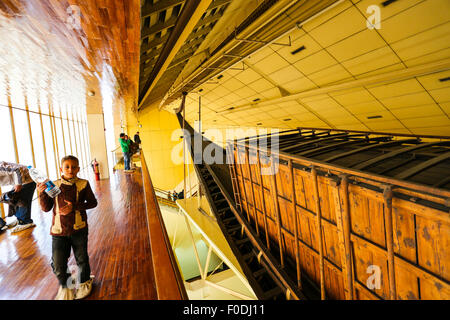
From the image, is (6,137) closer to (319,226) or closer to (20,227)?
(20,227)

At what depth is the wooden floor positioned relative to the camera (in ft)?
8.32

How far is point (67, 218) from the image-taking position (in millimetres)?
2064

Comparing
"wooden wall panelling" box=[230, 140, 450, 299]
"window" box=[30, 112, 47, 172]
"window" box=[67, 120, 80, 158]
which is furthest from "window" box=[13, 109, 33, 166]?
"wooden wall panelling" box=[230, 140, 450, 299]

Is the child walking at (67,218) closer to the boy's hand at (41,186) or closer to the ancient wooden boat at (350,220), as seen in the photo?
the boy's hand at (41,186)

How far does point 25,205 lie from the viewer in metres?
4.05

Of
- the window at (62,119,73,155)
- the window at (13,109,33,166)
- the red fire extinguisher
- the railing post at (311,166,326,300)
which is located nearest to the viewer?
the railing post at (311,166,326,300)

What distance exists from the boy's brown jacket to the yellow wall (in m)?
16.9

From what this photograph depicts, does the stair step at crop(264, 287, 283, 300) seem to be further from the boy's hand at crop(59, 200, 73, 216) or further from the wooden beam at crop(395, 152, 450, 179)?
the boy's hand at crop(59, 200, 73, 216)

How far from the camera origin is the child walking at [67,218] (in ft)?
6.73

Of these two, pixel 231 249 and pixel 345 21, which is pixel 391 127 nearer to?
pixel 345 21

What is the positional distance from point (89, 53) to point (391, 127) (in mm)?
8073

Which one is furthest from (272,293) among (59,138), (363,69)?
(59,138)

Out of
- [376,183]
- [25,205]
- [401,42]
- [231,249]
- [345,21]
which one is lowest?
[231,249]

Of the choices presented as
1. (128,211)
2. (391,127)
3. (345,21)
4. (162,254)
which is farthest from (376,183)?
(391,127)
